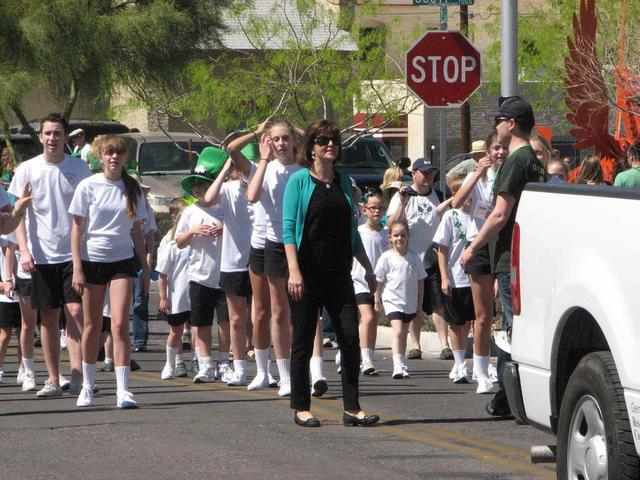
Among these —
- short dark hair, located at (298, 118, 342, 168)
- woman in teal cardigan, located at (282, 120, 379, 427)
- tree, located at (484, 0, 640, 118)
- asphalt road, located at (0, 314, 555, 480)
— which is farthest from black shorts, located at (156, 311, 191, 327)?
tree, located at (484, 0, 640, 118)

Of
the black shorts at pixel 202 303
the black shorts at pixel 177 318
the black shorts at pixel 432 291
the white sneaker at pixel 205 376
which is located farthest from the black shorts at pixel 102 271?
the black shorts at pixel 432 291

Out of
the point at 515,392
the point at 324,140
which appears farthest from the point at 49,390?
the point at 515,392

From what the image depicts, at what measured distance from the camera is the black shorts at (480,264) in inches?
428

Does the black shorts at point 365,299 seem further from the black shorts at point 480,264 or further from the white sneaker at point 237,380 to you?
the black shorts at point 480,264

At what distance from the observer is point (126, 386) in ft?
35.4

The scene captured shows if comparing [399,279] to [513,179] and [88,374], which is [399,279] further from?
[513,179]

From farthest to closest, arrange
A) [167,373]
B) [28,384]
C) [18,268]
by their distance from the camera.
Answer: [167,373] < [18,268] < [28,384]

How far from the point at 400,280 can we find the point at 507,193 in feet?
12.3

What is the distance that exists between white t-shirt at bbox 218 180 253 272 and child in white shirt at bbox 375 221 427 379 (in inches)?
66.0

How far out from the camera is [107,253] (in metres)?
10.8

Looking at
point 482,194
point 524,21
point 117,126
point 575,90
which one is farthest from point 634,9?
point 482,194

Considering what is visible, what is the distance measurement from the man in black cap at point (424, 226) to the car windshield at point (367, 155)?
13.5 metres

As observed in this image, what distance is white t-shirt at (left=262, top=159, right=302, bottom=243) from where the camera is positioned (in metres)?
11.2

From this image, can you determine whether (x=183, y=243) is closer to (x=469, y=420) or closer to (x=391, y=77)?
(x=469, y=420)
